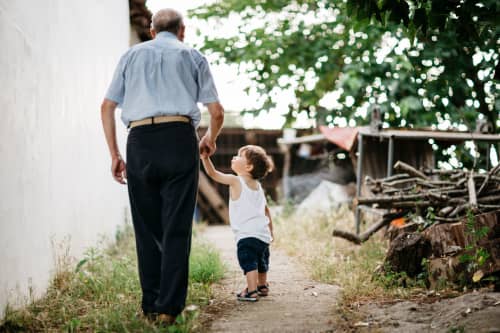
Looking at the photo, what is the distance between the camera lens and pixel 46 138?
454cm

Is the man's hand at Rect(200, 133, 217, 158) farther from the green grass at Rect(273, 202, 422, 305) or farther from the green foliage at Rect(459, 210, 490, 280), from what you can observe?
the green foliage at Rect(459, 210, 490, 280)

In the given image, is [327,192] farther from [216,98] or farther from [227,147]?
[216,98]

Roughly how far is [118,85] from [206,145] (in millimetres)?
667

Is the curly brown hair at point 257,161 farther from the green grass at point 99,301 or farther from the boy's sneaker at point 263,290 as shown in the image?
the green grass at point 99,301

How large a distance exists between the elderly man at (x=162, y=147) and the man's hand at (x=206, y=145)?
0.19m

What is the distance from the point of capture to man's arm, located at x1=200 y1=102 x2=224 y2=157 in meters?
3.58

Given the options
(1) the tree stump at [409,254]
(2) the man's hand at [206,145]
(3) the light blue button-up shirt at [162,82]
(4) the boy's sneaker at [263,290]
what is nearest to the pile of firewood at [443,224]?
(1) the tree stump at [409,254]

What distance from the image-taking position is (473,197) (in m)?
5.98

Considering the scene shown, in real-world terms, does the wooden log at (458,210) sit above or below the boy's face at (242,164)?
below

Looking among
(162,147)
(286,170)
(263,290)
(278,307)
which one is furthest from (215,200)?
(162,147)

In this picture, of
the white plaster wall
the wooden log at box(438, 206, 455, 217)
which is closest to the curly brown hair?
the white plaster wall

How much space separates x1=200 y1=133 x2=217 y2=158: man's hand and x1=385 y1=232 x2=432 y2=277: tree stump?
6.54 feet

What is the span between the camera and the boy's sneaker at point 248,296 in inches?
172

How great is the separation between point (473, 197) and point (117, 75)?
3.97 metres
